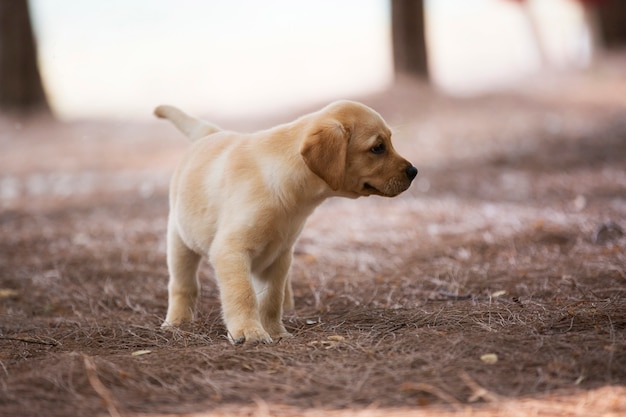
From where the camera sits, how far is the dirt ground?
2945mm

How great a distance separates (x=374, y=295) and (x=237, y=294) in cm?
145

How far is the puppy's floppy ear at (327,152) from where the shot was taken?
3.99 metres

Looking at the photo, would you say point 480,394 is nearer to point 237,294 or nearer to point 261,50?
point 237,294

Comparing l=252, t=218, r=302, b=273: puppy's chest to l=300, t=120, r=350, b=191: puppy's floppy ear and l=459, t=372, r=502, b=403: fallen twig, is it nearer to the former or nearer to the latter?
l=300, t=120, r=350, b=191: puppy's floppy ear

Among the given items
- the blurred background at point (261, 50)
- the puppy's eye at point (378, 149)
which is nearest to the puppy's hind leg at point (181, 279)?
the puppy's eye at point (378, 149)

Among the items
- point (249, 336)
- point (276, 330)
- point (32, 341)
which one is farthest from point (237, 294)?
point (32, 341)

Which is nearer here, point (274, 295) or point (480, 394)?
point (480, 394)

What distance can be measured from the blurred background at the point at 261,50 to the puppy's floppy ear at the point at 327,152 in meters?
12.8

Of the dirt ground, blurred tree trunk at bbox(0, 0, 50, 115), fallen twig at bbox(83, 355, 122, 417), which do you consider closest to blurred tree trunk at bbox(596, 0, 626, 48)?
the dirt ground

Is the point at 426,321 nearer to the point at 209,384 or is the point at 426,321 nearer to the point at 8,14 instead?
the point at 209,384

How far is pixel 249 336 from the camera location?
3.88 meters

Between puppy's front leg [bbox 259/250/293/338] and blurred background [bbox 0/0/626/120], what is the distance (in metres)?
12.4

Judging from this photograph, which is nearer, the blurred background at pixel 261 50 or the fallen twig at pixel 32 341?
the fallen twig at pixel 32 341

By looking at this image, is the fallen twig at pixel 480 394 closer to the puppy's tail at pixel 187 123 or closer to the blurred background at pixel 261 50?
the puppy's tail at pixel 187 123
